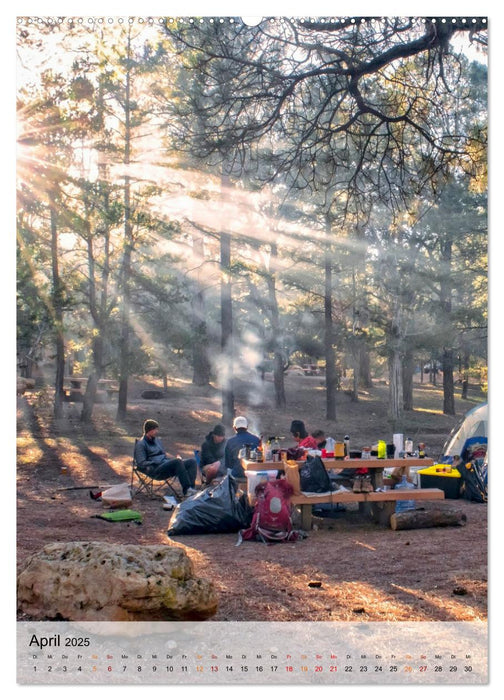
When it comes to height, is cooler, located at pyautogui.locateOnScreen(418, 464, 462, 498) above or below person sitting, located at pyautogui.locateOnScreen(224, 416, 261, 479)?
below

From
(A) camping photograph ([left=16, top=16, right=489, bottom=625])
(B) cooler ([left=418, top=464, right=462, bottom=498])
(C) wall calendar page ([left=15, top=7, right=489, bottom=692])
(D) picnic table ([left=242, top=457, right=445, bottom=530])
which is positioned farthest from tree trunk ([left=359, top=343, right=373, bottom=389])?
(D) picnic table ([left=242, top=457, right=445, bottom=530])

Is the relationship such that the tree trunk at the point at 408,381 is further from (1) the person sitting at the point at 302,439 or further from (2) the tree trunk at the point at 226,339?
(1) the person sitting at the point at 302,439

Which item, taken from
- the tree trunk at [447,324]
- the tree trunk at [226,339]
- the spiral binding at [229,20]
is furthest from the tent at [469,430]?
the spiral binding at [229,20]

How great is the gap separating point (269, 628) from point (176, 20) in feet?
10.0

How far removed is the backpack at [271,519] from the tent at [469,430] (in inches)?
125

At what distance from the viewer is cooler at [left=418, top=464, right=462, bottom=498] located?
7.14m

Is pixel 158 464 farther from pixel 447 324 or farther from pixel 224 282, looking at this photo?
pixel 447 324

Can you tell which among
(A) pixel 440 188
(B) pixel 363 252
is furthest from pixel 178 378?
(A) pixel 440 188

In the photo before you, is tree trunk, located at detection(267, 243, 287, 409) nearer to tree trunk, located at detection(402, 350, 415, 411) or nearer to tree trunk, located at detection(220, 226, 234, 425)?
tree trunk, located at detection(220, 226, 234, 425)

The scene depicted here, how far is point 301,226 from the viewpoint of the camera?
862cm

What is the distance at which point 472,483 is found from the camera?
273 inches

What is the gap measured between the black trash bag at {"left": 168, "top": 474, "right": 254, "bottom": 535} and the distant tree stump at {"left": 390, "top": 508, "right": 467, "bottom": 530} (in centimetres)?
128

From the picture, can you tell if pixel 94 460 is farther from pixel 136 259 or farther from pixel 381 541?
pixel 381 541

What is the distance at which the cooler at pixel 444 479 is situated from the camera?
714 centimetres
